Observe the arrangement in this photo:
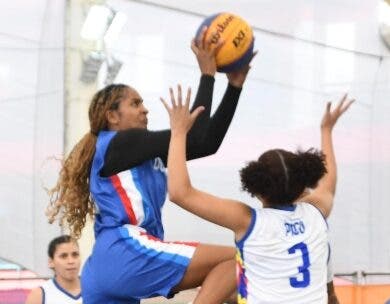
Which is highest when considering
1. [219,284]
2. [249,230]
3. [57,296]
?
[249,230]

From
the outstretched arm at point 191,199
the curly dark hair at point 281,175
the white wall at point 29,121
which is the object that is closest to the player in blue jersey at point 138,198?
the outstretched arm at point 191,199

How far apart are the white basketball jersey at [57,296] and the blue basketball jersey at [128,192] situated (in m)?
2.08

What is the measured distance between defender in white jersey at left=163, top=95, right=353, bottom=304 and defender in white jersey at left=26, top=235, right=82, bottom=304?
104 inches

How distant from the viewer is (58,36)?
8398mm

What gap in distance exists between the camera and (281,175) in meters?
3.11

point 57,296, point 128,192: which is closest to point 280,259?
point 128,192

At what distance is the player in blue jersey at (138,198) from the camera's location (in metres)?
3.45

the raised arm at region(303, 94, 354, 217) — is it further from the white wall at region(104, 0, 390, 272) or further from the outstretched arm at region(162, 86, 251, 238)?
the white wall at region(104, 0, 390, 272)

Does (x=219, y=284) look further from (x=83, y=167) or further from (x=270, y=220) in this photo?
(x=83, y=167)

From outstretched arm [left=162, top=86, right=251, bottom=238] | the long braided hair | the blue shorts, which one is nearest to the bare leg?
the blue shorts

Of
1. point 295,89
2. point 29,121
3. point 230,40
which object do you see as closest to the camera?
point 230,40

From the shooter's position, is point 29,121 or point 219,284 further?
point 29,121

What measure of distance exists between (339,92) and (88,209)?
18.3ft

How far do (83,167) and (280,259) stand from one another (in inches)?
37.8
